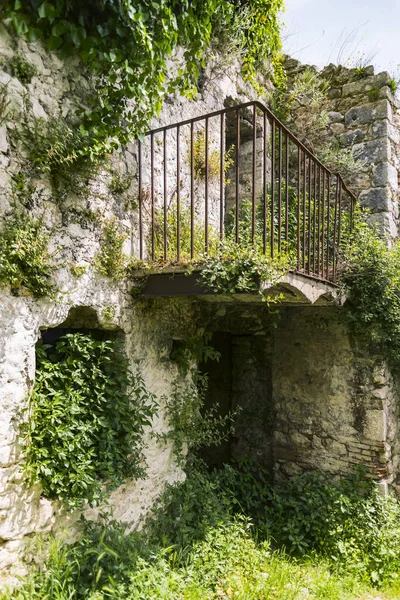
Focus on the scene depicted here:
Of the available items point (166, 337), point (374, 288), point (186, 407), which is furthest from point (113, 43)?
point (374, 288)

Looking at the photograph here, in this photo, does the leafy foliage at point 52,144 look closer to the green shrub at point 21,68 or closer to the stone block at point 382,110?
the green shrub at point 21,68

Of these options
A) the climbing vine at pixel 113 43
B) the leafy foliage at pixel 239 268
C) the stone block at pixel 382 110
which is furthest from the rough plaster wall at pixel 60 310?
the stone block at pixel 382 110

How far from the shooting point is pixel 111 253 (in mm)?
3039

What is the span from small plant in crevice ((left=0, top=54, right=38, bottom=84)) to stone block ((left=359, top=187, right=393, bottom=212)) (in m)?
4.06

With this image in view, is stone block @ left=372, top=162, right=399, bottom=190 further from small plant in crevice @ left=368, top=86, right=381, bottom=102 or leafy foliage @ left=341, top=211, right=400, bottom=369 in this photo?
leafy foliage @ left=341, top=211, right=400, bottom=369

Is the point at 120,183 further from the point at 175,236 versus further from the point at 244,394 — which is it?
the point at 244,394

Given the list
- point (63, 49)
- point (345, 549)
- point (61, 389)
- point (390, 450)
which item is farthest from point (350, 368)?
point (63, 49)

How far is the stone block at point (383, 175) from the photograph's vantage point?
16.8ft

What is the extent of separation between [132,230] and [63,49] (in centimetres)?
127

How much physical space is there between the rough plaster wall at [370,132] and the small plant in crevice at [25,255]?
4.05 metres

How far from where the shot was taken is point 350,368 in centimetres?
470

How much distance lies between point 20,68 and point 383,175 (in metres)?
4.22

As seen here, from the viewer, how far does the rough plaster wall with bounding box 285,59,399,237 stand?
514 centimetres

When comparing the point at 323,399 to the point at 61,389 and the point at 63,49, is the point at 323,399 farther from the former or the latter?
the point at 63,49
